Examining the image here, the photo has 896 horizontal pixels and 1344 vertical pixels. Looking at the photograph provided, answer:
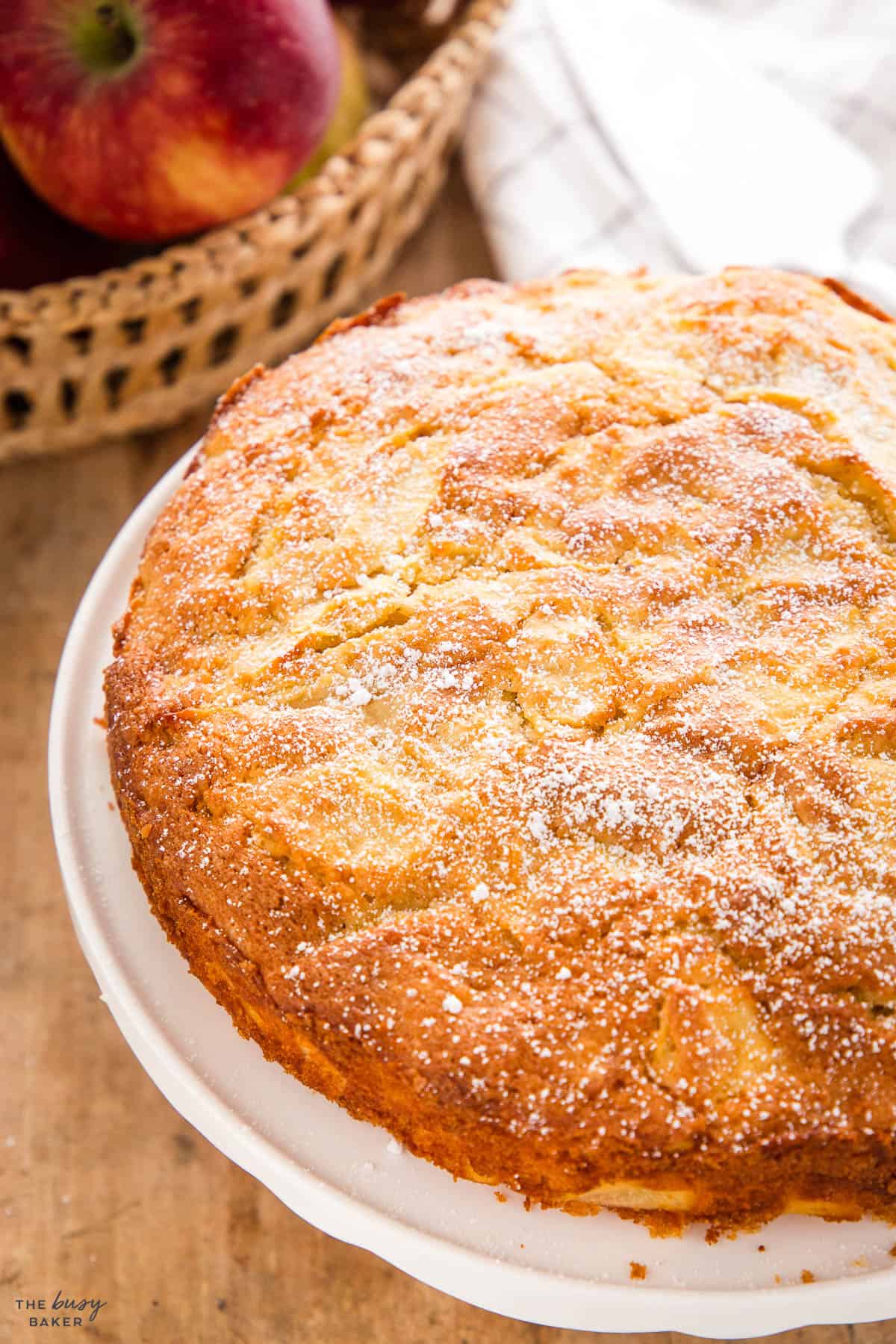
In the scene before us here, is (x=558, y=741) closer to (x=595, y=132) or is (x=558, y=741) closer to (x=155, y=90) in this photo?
(x=155, y=90)

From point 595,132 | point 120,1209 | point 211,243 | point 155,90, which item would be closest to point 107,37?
point 155,90

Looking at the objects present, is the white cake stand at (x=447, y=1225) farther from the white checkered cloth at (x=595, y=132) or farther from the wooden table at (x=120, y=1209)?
the white checkered cloth at (x=595, y=132)

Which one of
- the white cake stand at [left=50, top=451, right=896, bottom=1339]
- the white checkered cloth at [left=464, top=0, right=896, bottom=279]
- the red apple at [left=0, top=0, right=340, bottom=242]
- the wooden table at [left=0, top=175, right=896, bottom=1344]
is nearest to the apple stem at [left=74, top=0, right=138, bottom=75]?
the red apple at [left=0, top=0, right=340, bottom=242]

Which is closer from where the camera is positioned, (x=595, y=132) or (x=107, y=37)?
(x=107, y=37)

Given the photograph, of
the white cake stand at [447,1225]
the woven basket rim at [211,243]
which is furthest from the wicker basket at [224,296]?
the white cake stand at [447,1225]

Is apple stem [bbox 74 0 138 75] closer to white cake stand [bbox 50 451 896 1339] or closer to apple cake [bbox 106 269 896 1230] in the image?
apple cake [bbox 106 269 896 1230]

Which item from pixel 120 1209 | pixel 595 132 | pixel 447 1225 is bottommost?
pixel 120 1209

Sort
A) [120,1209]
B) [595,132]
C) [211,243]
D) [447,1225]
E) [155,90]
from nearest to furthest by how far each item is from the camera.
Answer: [447,1225] → [120,1209] → [155,90] → [211,243] → [595,132]
